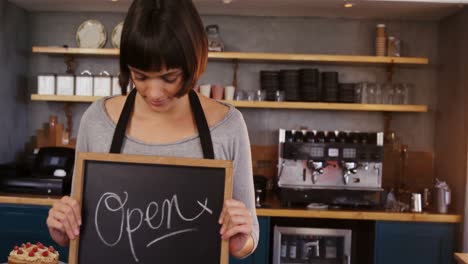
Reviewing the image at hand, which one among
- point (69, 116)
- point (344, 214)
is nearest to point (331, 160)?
point (344, 214)

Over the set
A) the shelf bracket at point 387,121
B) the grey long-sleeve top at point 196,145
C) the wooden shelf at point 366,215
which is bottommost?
the wooden shelf at point 366,215

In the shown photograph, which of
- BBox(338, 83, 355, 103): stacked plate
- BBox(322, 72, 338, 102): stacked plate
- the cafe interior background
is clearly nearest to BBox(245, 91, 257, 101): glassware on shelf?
the cafe interior background

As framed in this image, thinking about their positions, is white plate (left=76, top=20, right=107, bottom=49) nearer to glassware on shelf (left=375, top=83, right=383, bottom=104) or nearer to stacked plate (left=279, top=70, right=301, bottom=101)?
stacked plate (left=279, top=70, right=301, bottom=101)

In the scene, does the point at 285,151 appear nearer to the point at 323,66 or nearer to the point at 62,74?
the point at 323,66

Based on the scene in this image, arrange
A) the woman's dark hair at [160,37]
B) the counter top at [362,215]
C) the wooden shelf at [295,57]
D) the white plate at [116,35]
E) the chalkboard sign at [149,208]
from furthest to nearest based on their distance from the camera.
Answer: the white plate at [116,35]
the wooden shelf at [295,57]
the counter top at [362,215]
the chalkboard sign at [149,208]
the woman's dark hair at [160,37]

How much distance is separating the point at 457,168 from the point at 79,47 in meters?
2.95

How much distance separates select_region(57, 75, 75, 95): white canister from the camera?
13.6ft

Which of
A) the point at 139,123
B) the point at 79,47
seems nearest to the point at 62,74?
the point at 79,47

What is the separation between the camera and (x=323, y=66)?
4.45 metres

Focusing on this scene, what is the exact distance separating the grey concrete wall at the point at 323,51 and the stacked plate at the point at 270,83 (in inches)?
9.5

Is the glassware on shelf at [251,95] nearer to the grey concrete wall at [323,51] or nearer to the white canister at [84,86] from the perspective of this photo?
the grey concrete wall at [323,51]

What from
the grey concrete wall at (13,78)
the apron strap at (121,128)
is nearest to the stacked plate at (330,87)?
the grey concrete wall at (13,78)

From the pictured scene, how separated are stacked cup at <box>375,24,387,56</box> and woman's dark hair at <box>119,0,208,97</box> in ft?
10.7

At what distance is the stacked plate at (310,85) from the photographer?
13.5 ft
